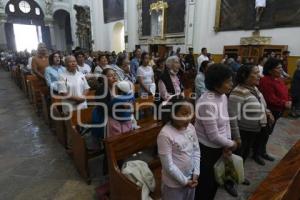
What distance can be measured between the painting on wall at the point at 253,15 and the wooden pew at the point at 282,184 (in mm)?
7196

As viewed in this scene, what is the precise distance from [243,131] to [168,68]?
3.95ft

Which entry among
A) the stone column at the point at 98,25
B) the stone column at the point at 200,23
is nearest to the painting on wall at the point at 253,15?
the stone column at the point at 200,23

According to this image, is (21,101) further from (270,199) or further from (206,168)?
(270,199)

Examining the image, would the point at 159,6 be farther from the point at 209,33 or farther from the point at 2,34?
the point at 2,34

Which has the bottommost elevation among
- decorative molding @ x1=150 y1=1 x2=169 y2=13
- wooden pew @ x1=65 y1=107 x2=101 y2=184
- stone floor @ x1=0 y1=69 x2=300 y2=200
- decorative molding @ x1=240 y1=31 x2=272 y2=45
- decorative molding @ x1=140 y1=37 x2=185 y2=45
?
stone floor @ x1=0 y1=69 x2=300 y2=200

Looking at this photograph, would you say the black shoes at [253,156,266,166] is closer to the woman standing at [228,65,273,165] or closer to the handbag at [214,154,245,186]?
the woman standing at [228,65,273,165]

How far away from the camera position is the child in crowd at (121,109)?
6.60 ft

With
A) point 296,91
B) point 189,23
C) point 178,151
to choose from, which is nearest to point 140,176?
point 178,151

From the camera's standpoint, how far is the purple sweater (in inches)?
62.0

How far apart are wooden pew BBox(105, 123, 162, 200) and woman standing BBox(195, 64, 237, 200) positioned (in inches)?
18.5

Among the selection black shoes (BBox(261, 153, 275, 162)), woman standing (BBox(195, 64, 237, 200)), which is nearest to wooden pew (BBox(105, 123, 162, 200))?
woman standing (BBox(195, 64, 237, 200))

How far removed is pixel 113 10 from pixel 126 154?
1493cm

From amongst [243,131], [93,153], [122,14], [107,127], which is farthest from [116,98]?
[122,14]

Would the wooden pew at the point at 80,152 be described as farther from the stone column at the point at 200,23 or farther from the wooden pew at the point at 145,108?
the stone column at the point at 200,23
